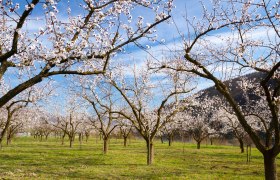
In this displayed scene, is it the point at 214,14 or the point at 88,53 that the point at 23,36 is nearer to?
the point at 88,53

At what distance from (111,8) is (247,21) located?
496 centimetres

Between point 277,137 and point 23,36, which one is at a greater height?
point 23,36

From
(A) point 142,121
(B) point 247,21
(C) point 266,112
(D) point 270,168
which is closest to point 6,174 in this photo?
(A) point 142,121

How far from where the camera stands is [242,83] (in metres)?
16.0

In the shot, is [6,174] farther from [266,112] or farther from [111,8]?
[266,112]

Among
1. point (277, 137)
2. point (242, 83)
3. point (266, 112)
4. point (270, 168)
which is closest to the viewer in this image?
point (277, 137)

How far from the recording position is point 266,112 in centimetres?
4494

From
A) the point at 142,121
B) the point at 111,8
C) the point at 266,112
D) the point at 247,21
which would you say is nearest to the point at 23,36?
the point at 111,8

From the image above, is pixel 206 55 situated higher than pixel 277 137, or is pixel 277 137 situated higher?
pixel 206 55

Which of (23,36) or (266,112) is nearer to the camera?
(23,36)

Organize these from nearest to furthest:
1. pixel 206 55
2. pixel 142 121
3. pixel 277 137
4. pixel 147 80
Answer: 1. pixel 277 137
2. pixel 206 55
3. pixel 142 121
4. pixel 147 80

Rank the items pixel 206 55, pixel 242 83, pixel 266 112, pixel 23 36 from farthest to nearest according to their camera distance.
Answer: pixel 266 112 < pixel 242 83 < pixel 206 55 < pixel 23 36

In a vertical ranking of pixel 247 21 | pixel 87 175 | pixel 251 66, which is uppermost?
pixel 247 21

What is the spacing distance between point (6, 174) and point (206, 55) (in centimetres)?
1314
